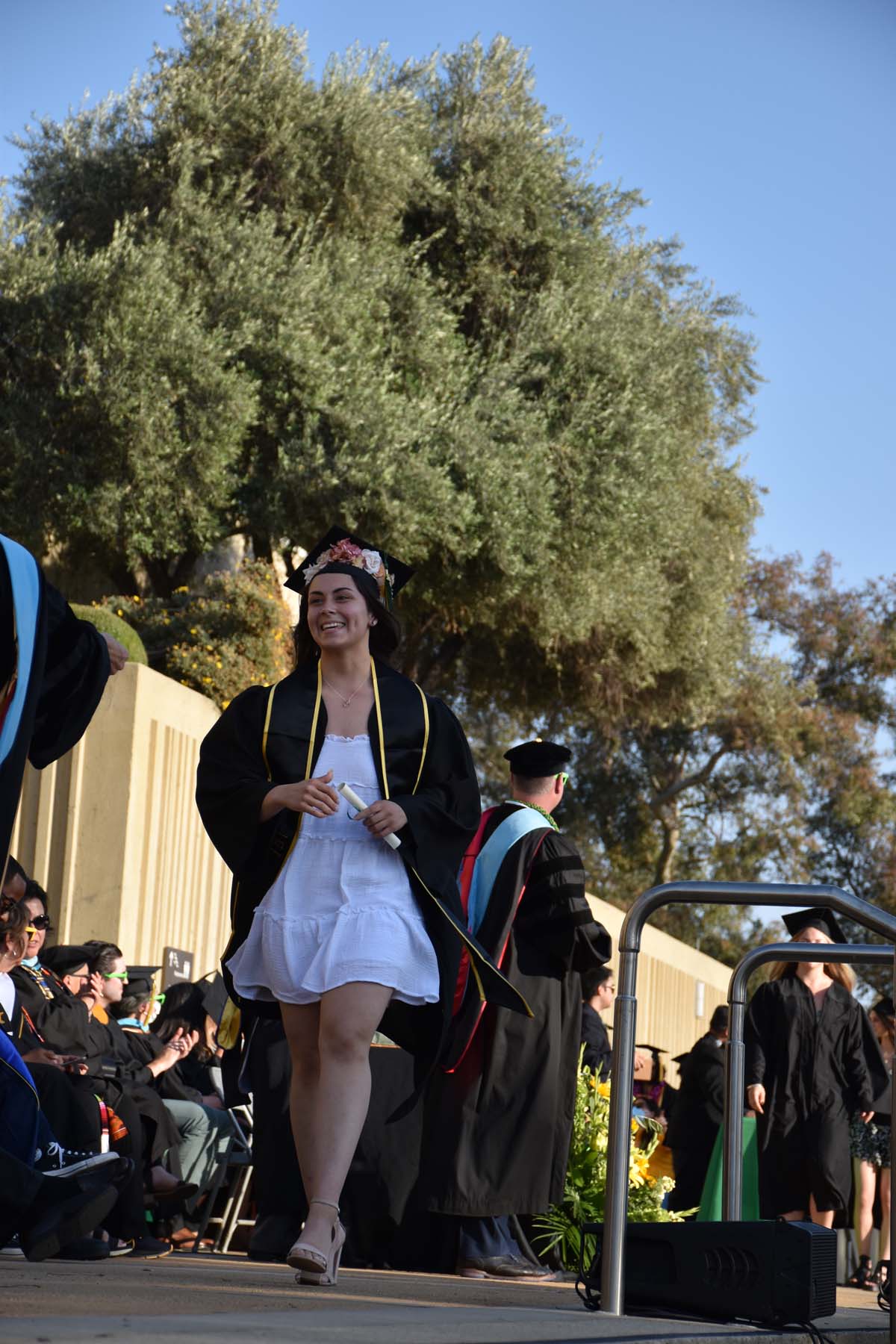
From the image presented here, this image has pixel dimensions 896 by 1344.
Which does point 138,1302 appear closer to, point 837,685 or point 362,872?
point 362,872

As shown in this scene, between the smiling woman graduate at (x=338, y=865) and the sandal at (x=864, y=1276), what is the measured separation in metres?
6.11

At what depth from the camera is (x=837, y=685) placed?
38312 millimetres

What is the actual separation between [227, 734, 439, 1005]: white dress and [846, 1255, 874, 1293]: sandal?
21.3 ft

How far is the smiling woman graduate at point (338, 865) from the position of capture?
4.35m

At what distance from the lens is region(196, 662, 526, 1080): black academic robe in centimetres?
459

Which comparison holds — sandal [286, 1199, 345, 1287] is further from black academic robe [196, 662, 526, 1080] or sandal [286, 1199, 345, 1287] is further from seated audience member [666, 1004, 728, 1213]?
seated audience member [666, 1004, 728, 1213]

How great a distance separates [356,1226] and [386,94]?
17.3m

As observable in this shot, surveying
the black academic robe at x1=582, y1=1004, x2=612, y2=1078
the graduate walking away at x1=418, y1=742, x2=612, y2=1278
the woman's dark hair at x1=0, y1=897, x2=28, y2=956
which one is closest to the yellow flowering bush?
the graduate walking away at x1=418, y1=742, x2=612, y2=1278

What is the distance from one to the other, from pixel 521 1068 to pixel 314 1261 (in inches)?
88.0

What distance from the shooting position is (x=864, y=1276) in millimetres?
10117

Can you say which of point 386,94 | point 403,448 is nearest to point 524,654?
point 403,448

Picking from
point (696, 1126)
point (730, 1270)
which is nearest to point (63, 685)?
point (730, 1270)

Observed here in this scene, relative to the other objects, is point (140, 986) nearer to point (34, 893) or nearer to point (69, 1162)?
point (34, 893)

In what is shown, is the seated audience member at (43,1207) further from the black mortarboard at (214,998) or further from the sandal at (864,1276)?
the sandal at (864,1276)
